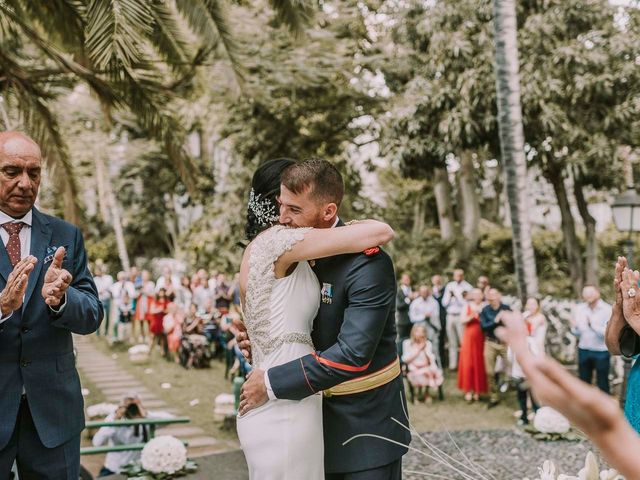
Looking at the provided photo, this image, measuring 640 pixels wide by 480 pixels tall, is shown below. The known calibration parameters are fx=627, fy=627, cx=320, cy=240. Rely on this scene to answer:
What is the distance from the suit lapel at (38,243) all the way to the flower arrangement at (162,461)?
2.58 meters

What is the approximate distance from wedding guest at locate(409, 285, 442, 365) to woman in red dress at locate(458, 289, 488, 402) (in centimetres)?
119

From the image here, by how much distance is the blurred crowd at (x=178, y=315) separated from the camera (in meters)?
12.9

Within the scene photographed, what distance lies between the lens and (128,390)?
34.8 ft

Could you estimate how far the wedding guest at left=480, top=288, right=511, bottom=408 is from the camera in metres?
9.66

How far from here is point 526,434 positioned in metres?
7.79

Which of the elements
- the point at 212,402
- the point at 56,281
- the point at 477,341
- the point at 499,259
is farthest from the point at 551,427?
the point at 499,259

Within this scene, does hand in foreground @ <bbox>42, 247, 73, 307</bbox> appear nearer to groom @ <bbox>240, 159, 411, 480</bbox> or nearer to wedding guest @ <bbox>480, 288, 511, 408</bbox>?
groom @ <bbox>240, 159, 411, 480</bbox>

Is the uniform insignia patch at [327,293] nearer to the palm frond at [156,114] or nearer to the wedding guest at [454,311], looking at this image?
the palm frond at [156,114]

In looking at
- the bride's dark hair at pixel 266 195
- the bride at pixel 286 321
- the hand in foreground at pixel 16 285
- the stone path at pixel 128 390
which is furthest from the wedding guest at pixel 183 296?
the bride at pixel 286 321

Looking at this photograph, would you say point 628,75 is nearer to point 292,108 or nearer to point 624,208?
point 624,208

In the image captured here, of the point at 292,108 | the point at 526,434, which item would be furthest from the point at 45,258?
the point at 292,108

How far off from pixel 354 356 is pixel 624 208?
8525mm

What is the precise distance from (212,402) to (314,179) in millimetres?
8434

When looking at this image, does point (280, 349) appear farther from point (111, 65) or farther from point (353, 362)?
point (111, 65)
